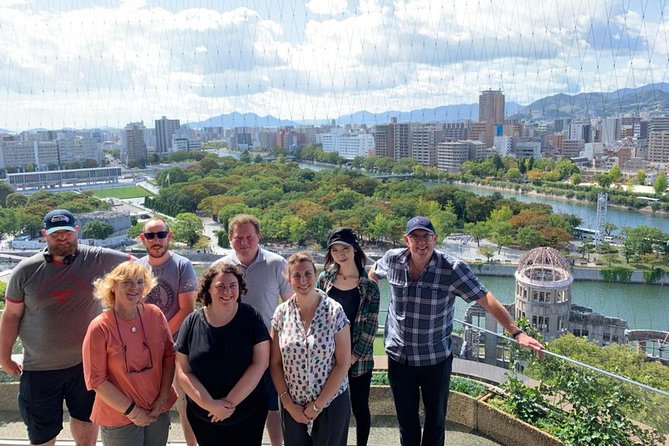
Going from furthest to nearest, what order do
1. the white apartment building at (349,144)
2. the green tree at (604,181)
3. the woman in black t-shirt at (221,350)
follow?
the white apartment building at (349,144)
the green tree at (604,181)
the woman in black t-shirt at (221,350)

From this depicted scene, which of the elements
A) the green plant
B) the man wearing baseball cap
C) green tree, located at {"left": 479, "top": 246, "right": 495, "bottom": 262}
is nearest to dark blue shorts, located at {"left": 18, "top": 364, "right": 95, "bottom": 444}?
the man wearing baseball cap

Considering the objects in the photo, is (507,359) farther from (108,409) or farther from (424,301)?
(108,409)

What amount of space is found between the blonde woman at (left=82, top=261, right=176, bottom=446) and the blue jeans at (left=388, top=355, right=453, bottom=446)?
0.62m

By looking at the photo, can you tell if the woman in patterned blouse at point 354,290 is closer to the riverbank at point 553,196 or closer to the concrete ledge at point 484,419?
the concrete ledge at point 484,419

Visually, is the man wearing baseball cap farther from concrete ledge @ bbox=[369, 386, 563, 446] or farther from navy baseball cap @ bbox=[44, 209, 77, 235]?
concrete ledge @ bbox=[369, 386, 563, 446]

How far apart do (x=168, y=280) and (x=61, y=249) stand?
0.30 metres

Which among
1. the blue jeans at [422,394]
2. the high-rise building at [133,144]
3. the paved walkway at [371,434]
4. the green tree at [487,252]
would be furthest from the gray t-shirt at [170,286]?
the high-rise building at [133,144]

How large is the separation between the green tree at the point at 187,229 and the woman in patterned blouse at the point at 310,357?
1892cm

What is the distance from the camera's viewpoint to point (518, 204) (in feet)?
76.0

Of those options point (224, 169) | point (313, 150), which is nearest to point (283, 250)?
point (224, 169)

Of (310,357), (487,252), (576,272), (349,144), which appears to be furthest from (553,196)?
A: (310,357)

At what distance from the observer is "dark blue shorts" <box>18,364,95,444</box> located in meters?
1.57

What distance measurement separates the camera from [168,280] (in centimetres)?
167

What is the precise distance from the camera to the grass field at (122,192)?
31.6m
